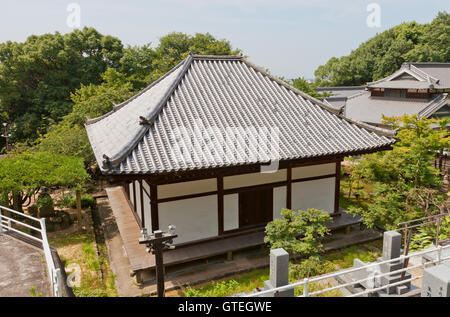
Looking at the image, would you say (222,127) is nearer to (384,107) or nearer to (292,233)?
(292,233)

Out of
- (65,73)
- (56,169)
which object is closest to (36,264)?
(56,169)

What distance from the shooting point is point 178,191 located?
36.4 ft

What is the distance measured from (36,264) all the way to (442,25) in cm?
7067

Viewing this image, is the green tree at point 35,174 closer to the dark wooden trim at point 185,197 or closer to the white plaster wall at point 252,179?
the dark wooden trim at point 185,197

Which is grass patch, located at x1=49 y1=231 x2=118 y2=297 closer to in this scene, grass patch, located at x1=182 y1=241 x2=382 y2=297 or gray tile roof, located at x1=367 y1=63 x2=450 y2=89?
grass patch, located at x1=182 y1=241 x2=382 y2=297

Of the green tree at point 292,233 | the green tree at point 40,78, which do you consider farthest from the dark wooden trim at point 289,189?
the green tree at point 40,78

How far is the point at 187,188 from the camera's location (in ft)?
36.8

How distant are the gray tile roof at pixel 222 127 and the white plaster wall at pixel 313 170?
4.29 feet

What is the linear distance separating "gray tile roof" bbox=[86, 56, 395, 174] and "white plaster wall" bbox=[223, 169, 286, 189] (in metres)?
1.34

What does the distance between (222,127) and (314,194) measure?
486 cm

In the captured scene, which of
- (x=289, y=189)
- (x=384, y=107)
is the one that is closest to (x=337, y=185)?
(x=289, y=189)

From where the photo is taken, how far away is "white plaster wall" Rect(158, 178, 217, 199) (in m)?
10.9

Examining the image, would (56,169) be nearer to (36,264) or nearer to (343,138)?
(36,264)

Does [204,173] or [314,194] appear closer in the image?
[204,173]
